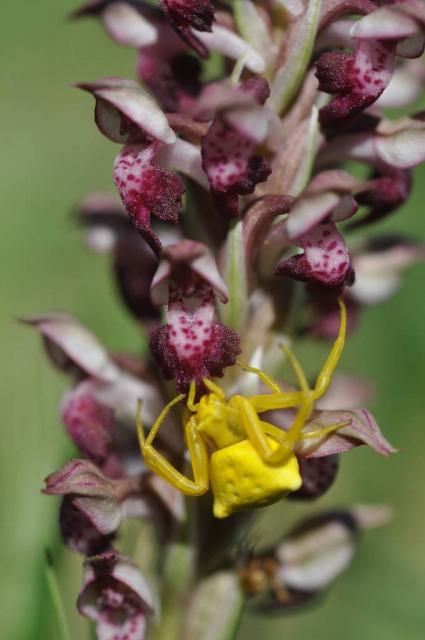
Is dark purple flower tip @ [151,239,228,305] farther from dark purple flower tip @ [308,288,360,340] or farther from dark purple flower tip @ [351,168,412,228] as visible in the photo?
dark purple flower tip @ [351,168,412,228]

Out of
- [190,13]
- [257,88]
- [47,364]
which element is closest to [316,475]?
[257,88]

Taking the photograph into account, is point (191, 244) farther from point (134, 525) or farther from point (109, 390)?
point (134, 525)

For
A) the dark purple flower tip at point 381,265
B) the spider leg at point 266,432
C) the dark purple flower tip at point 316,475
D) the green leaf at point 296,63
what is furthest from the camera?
the dark purple flower tip at point 381,265

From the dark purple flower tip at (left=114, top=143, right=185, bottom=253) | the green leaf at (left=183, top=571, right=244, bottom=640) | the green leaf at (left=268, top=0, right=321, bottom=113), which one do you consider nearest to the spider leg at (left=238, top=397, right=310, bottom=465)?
the dark purple flower tip at (left=114, top=143, right=185, bottom=253)

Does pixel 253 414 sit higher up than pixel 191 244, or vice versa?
pixel 191 244

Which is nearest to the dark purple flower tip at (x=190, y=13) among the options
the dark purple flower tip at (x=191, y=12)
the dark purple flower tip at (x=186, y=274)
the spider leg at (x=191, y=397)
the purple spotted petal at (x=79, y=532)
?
the dark purple flower tip at (x=191, y=12)

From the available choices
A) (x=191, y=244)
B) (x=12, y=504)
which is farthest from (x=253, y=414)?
(x=12, y=504)

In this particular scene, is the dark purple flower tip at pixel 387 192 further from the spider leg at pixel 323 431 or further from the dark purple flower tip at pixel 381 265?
the spider leg at pixel 323 431
